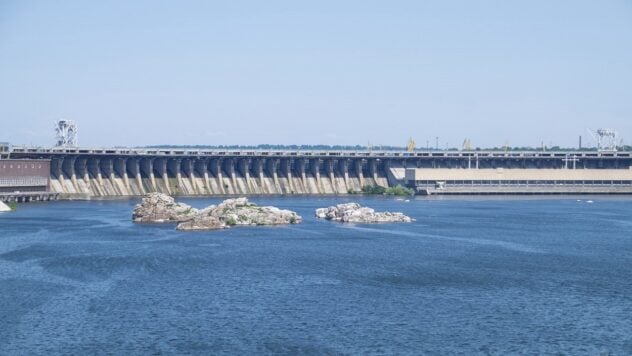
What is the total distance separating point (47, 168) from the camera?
121m

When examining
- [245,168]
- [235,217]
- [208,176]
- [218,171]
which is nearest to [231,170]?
[218,171]

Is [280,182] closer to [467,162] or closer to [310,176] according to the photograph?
[310,176]

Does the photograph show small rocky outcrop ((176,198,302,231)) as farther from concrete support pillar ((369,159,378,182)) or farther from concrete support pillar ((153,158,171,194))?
concrete support pillar ((369,159,378,182))

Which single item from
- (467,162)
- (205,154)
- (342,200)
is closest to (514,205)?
(342,200)

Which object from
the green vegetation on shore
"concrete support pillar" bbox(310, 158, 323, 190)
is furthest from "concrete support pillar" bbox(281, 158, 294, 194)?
the green vegetation on shore

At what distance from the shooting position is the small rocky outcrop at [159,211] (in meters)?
91.2

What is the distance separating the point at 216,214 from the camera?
288ft

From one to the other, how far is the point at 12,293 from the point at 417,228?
47114mm

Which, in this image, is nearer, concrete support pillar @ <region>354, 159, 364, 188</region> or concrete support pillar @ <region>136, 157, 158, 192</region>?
concrete support pillar @ <region>136, 157, 158, 192</region>

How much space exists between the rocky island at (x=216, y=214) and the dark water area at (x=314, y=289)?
3.26 meters

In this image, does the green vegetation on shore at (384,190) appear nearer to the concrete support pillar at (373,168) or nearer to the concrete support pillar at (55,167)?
the concrete support pillar at (373,168)

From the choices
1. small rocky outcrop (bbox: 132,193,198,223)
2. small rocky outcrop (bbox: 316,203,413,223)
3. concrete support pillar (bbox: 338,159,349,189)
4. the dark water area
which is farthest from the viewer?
concrete support pillar (bbox: 338,159,349,189)

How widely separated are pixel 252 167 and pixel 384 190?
22167 millimetres

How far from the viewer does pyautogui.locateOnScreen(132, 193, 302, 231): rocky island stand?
87625mm
